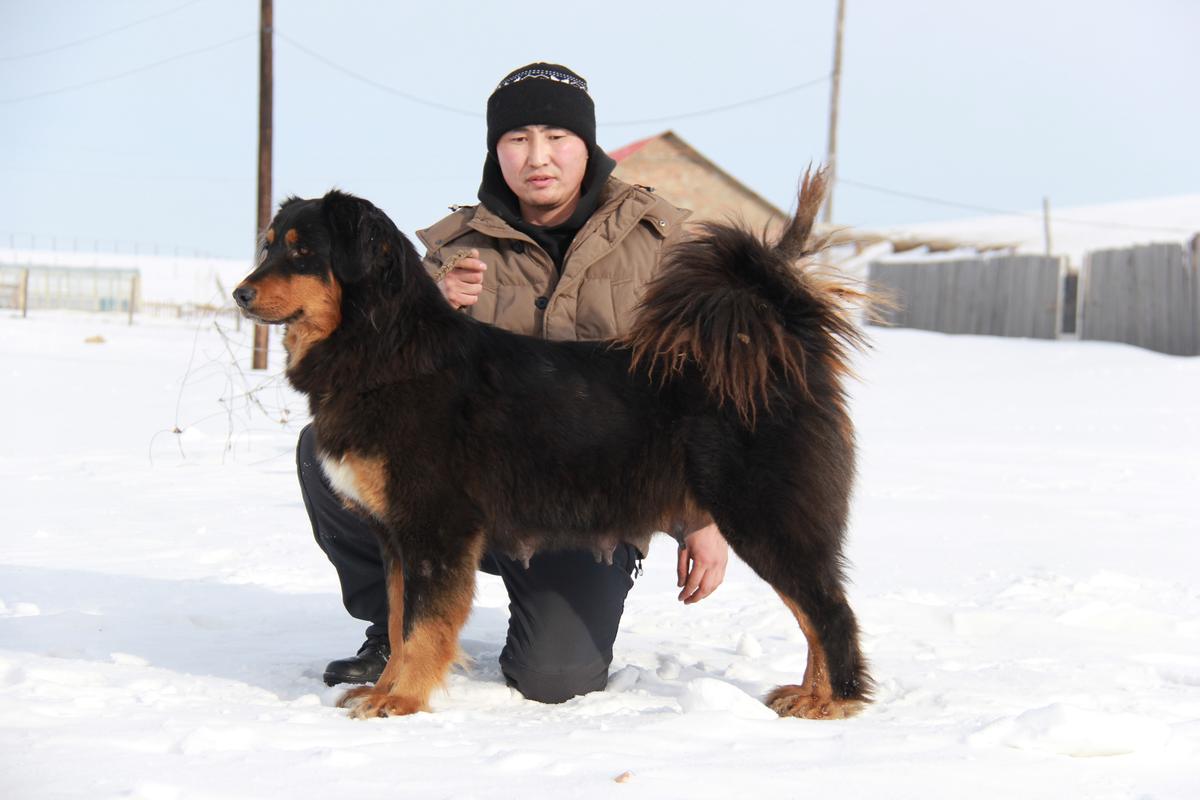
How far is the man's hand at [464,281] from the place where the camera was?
13.3 ft

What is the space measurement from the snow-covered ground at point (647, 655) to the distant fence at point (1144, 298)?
29.1 ft

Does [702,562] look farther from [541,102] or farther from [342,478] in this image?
[541,102]

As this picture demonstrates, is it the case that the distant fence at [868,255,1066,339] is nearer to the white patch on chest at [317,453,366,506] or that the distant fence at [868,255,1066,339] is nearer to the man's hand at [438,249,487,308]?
the man's hand at [438,249,487,308]

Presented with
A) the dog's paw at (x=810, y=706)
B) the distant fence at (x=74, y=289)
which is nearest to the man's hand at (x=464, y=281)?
the dog's paw at (x=810, y=706)

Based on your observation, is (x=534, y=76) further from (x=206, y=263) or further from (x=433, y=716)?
(x=206, y=263)

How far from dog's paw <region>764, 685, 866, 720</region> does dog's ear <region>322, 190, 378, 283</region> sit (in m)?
1.88

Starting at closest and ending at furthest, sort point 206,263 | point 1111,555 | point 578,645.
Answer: point 578,645 → point 1111,555 → point 206,263

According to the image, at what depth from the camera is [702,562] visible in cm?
402

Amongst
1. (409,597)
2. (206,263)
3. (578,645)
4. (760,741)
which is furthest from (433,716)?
(206,263)

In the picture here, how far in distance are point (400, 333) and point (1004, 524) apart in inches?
174

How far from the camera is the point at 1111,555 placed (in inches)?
225

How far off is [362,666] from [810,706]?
154 centimetres

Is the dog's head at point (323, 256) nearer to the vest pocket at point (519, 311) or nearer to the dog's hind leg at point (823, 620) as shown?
the vest pocket at point (519, 311)

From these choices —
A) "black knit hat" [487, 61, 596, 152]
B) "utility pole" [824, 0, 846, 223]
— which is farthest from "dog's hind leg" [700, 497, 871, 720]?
"utility pole" [824, 0, 846, 223]
